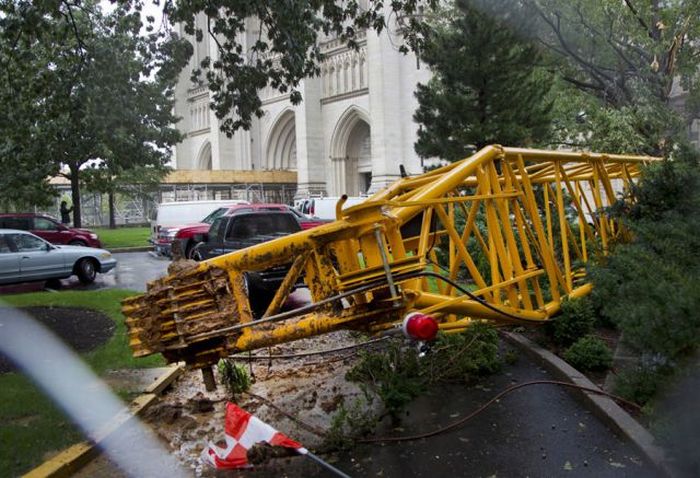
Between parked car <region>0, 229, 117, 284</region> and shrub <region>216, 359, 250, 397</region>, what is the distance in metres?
10.6

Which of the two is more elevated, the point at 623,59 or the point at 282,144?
the point at 282,144

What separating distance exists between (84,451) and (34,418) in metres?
1.02

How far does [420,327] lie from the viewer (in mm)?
3994

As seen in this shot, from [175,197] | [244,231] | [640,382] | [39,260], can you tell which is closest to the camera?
[640,382]

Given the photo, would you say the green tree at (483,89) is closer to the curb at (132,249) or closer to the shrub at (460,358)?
the shrub at (460,358)

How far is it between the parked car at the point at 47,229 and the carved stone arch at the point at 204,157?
4742 centimetres

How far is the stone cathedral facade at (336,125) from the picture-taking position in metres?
42.7

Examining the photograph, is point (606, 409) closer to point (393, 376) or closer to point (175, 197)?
point (393, 376)

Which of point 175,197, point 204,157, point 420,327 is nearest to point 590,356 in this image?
point 420,327

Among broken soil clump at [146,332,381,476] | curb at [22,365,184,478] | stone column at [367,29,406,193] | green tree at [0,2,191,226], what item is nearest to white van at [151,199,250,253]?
green tree at [0,2,191,226]

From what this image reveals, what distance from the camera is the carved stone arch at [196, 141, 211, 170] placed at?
224 ft

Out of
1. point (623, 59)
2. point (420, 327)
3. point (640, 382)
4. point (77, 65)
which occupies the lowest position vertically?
point (640, 382)

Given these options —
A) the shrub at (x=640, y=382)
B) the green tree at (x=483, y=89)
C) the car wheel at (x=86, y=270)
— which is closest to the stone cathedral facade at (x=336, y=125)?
the green tree at (x=483, y=89)

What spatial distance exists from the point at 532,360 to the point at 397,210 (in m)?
3.08
